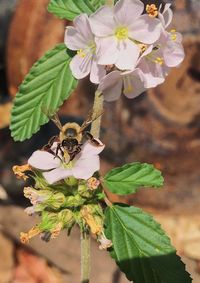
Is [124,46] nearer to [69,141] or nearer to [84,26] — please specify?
[84,26]

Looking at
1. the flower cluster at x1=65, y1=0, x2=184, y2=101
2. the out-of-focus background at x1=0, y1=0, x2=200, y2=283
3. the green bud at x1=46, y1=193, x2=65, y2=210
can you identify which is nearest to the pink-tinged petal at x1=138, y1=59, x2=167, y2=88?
the flower cluster at x1=65, y1=0, x2=184, y2=101

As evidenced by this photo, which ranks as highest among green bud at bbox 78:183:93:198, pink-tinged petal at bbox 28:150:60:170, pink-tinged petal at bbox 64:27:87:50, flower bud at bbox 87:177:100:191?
pink-tinged petal at bbox 64:27:87:50

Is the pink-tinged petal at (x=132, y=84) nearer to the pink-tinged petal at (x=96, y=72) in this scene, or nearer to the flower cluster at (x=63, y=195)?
the pink-tinged petal at (x=96, y=72)

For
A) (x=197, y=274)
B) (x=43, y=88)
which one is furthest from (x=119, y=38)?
(x=197, y=274)

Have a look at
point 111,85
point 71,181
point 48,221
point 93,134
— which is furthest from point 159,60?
point 48,221

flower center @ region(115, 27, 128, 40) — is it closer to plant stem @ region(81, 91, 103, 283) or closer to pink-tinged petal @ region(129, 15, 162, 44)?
pink-tinged petal @ region(129, 15, 162, 44)
